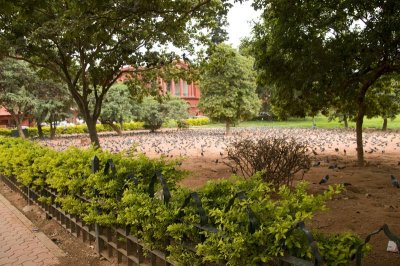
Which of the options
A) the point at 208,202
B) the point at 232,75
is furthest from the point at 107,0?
the point at 232,75

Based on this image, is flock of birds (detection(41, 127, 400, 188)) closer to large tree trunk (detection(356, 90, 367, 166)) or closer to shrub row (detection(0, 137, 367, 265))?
large tree trunk (detection(356, 90, 367, 166))

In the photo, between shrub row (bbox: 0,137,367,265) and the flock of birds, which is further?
the flock of birds

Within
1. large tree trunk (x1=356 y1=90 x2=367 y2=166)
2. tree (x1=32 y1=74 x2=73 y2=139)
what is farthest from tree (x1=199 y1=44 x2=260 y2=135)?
large tree trunk (x1=356 y1=90 x2=367 y2=166)

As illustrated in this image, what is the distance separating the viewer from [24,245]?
16.1 feet

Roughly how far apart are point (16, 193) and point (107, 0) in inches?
203

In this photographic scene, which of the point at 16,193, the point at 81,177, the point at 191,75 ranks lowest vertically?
the point at 16,193

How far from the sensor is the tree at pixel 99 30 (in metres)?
6.74

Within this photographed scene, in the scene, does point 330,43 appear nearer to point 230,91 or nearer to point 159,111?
point 230,91

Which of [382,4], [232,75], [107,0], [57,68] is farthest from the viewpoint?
[232,75]

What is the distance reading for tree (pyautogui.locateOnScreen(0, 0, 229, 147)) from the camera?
22.1 feet

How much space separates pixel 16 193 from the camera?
8.52 metres

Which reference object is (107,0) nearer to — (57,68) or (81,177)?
(81,177)

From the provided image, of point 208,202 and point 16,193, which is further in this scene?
point 16,193

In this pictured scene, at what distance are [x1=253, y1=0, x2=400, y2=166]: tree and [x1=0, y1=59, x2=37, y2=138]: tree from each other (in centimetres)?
2038
